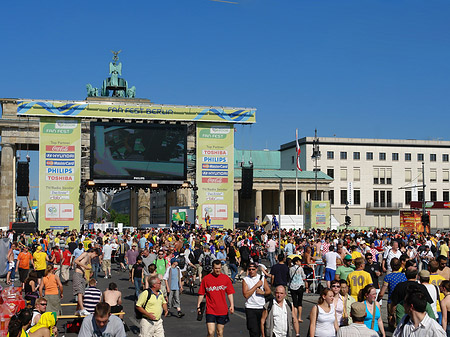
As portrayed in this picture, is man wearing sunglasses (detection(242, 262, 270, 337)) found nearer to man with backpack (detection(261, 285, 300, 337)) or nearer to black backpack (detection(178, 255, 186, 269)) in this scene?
man with backpack (detection(261, 285, 300, 337))

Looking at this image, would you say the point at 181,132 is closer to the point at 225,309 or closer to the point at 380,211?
the point at 225,309

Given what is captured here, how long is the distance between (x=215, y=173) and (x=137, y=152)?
654 centimetres

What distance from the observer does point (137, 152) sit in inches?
1903

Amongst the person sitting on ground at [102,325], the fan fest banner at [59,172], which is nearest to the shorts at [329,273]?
the person sitting on ground at [102,325]

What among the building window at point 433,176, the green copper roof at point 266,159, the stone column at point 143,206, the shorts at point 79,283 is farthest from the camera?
the green copper roof at point 266,159

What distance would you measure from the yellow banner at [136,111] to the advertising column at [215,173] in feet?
3.05

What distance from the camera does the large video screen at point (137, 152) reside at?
47.9 m

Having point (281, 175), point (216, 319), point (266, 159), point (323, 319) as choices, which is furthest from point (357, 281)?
point (266, 159)

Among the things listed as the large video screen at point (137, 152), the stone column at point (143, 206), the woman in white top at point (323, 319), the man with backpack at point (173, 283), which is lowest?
the man with backpack at point (173, 283)

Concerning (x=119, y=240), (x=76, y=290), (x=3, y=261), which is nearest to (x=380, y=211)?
(x=119, y=240)

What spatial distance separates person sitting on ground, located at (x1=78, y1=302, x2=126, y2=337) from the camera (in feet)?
24.3

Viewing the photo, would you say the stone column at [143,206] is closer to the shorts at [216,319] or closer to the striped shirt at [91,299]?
the striped shirt at [91,299]

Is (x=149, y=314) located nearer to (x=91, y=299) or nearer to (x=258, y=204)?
(x=91, y=299)

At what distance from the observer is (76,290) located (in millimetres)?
15109
